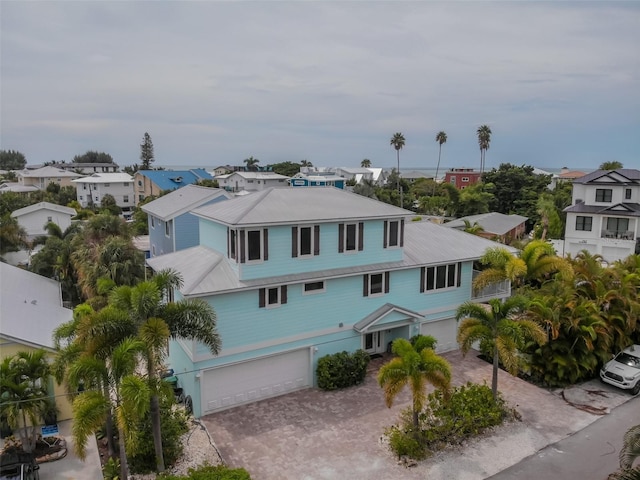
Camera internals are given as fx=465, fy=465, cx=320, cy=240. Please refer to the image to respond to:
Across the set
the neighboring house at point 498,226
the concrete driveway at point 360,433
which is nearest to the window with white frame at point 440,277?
the concrete driveway at point 360,433

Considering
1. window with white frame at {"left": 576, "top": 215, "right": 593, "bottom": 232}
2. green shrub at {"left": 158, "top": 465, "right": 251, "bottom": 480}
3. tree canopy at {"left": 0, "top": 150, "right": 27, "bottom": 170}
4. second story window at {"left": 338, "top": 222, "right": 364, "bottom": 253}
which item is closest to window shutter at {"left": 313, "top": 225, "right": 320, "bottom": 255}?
second story window at {"left": 338, "top": 222, "right": 364, "bottom": 253}

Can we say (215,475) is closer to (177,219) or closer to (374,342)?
(374,342)

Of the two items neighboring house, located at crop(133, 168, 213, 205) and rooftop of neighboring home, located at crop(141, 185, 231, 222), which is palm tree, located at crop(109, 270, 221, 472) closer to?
rooftop of neighboring home, located at crop(141, 185, 231, 222)

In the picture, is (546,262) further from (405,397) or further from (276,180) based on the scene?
(276,180)

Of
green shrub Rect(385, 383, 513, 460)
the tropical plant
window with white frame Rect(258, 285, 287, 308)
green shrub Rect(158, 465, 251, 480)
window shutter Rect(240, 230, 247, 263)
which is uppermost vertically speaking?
window shutter Rect(240, 230, 247, 263)

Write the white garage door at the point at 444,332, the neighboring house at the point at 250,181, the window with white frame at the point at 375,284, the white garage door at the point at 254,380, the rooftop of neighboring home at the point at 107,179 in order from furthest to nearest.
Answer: the neighboring house at the point at 250,181, the rooftop of neighboring home at the point at 107,179, the white garage door at the point at 444,332, the window with white frame at the point at 375,284, the white garage door at the point at 254,380

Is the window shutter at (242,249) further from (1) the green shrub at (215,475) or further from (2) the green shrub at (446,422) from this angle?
(2) the green shrub at (446,422)
